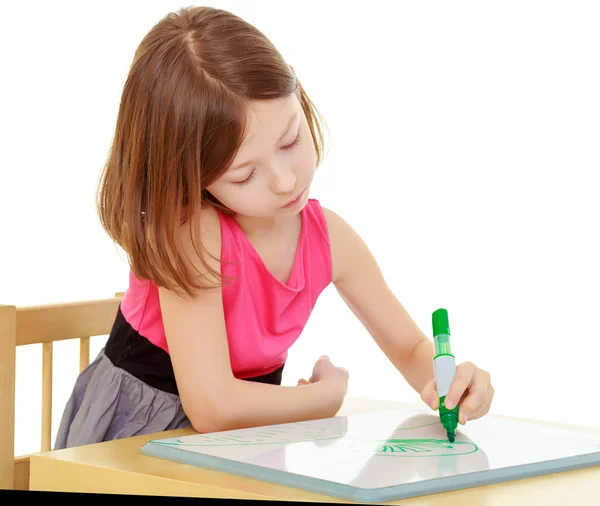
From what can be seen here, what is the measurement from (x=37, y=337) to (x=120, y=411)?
149 millimetres

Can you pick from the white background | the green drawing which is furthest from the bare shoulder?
the white background

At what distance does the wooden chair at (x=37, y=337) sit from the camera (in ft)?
3.55

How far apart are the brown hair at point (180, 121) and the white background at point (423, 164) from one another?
1.00 m

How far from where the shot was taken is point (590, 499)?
0.71 meters

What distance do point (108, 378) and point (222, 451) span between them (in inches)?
14.8

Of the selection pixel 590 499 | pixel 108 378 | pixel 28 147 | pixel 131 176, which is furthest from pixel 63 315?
pixel 28 147

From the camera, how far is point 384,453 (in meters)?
0.79

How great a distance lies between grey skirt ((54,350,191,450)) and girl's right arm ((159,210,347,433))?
4.5 inches

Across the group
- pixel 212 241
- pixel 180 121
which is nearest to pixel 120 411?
pixel 212 241

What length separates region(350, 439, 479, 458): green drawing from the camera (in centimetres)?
79

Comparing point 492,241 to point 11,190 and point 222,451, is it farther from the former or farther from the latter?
point 222,451

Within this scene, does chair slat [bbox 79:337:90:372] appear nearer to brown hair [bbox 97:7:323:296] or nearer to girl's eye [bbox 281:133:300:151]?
brown hair [bbox 97:7:323:296]

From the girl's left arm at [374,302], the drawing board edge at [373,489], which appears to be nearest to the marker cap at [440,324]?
the drawing board edge at [373,489]

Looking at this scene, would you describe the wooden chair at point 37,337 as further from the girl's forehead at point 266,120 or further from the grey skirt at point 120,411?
the girl's forehead at point 266,120
